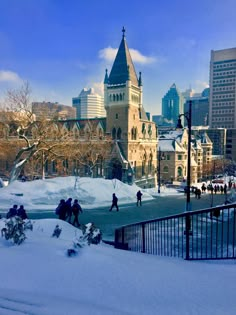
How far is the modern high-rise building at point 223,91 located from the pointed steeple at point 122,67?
343ft

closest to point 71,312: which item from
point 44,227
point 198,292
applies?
point 198,292

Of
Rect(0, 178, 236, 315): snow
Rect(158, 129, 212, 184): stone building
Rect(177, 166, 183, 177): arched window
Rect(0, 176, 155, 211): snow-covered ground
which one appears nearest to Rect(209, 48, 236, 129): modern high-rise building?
Rect(158, 129, 212, 184): stone building

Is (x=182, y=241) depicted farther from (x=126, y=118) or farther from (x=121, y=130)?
(x=121, y=130)

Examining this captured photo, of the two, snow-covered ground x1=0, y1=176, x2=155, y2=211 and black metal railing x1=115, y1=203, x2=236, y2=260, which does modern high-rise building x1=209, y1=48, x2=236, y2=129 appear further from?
black metal railing x1=115, y1=203, x2=236, y2=260

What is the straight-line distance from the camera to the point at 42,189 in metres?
23.6

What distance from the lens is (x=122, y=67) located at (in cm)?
5141

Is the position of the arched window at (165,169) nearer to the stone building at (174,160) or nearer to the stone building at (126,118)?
the stone building at (174,160)

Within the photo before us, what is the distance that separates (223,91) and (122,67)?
11046 cm

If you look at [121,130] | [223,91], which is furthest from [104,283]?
[223,91]

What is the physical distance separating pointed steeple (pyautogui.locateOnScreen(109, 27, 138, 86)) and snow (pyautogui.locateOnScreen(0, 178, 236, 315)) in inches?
1849

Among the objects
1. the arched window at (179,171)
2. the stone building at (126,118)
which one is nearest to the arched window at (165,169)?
the arched window at (179,171)

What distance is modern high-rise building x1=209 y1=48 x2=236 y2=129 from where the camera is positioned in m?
142

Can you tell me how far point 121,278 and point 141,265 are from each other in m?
0.86

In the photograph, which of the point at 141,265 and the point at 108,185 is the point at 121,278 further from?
the point at 108,185
